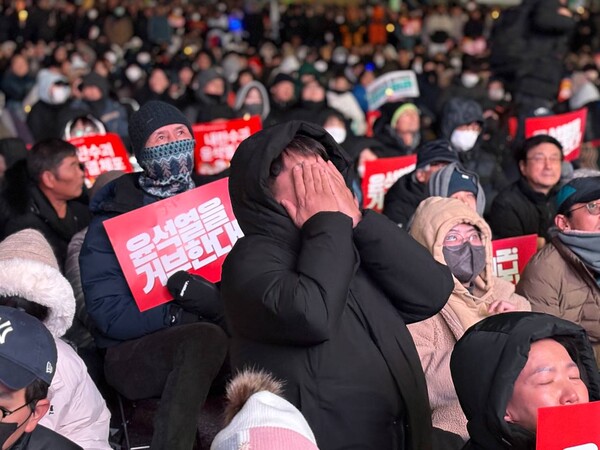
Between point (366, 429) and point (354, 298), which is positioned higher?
point (354, 298)

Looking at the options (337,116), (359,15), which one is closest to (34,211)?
(337,116)

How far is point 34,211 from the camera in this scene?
6.03 metres

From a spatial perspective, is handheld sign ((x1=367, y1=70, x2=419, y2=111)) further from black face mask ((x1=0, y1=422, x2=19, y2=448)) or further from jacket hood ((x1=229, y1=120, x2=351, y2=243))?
black face mask ((x1=0, y1=422, x2=19, y2=448))

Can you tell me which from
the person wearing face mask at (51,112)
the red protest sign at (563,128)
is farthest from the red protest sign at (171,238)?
the person wearing face mask at (51,112)

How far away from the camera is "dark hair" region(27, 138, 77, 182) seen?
6.10m

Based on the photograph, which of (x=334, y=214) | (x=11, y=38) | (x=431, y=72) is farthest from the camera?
(x=11, y=38)

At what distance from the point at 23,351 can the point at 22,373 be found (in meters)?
0.06

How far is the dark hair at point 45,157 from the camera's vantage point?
610 centimetres

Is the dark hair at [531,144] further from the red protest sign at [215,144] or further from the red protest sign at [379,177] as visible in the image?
the red protest sign at [215,144]

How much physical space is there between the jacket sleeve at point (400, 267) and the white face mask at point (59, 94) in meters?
9.64

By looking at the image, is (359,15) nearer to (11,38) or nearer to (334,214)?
(11,38)

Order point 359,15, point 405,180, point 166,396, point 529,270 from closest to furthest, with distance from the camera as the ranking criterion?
1. point 166,396
2. point 529,270
3. point 405,180
4. point 359,15

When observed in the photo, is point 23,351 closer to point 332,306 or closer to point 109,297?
point 332,306

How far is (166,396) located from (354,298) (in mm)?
1287
